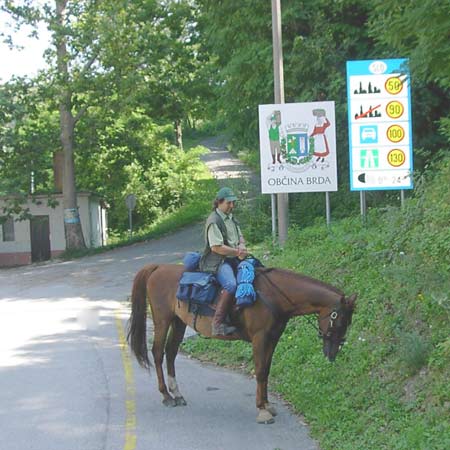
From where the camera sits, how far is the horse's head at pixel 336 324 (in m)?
8.21

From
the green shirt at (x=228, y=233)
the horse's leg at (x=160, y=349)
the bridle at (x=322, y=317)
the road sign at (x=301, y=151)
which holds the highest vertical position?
the road sign at (x=301, y=151)

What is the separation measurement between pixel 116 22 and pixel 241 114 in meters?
9.13

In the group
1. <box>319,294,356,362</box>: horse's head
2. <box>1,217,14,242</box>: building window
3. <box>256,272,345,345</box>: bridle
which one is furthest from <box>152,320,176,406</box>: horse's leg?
<box>1,217,14,242</box>: building window

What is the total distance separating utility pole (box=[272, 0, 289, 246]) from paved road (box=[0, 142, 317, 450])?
14.0 ft

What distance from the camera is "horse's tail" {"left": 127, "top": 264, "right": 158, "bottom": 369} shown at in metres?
9.83

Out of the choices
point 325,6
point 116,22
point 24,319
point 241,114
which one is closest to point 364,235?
point 24,319

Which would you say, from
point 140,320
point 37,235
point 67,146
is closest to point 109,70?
point 67,146

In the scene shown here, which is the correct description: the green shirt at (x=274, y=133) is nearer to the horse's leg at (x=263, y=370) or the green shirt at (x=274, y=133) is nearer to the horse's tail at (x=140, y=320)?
the horse's tail at (x=140, y=320)

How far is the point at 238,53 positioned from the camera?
2408 cm

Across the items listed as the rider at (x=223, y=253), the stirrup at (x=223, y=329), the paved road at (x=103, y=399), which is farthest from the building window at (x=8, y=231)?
the stirrup at (x=223, y=329)

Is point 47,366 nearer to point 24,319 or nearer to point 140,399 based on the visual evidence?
point 140,399

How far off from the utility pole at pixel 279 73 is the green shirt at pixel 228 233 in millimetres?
9145

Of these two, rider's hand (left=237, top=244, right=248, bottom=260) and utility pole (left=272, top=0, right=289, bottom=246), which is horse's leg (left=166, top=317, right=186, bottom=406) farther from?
utility pole (left=272, top=0, right=289, bottom=246)

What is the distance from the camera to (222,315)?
8.72m
